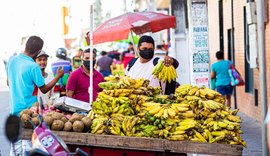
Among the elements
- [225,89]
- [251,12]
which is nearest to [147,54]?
[251,12]

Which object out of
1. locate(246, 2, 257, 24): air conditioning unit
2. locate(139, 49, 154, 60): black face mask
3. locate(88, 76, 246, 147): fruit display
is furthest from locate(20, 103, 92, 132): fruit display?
locate(246, 2, 257, 24): air conditioning unit

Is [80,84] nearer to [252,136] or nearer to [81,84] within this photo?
[81,84]

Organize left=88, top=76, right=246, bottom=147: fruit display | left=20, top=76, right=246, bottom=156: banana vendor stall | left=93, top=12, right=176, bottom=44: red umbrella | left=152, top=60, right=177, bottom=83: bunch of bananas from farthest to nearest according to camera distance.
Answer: left=93, top=12, right=176, bottom=44: red umbrella < left=152, top=60, right=177, bottom=83: bunch of bananas < left=88, top=76, right=246, bottom=147: fruit display < left=20, top=76, right=246, bottom=156: banana vendor stall

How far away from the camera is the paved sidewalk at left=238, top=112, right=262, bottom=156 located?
43.9 feet

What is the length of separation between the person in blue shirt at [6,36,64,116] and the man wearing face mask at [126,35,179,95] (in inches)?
75.2

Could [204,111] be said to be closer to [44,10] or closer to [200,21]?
[200,21]

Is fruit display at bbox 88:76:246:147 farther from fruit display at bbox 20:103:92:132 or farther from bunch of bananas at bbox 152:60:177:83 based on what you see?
bunch of bananas at bbox 152:60:177:83

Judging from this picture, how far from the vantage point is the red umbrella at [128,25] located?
47.8 ft

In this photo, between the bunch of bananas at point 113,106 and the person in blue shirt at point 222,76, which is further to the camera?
the person in blue shirt at point 222,76

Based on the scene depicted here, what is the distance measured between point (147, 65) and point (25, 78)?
2.32 metres

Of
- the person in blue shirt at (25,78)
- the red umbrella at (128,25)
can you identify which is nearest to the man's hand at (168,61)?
the person in blue shirt at (25,78)

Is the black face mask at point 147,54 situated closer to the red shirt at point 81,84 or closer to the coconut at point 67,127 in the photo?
the red shirt at point 81,84

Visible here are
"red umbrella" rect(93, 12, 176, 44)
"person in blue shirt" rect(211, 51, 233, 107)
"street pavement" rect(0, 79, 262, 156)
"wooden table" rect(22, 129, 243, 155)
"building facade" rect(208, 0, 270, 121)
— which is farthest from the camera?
"person in blue shirt" rect(211, 51, 233, 107)

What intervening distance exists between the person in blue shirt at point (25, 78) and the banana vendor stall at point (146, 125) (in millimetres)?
363
